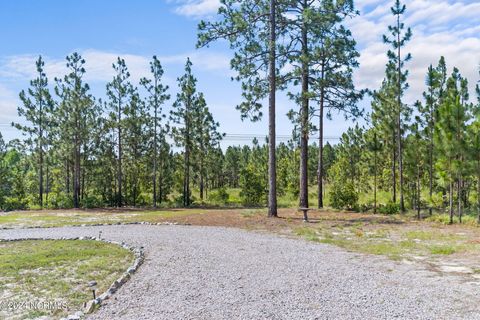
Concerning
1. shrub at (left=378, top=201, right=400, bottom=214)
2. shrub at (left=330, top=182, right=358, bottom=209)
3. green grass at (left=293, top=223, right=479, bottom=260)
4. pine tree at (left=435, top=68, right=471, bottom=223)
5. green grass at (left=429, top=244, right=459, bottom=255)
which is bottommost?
shrub at (left=378, top=201, right=400, bottom=214)

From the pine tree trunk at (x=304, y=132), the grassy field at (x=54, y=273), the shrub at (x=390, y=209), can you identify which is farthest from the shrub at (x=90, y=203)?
the shrub at (x=390, y=209)

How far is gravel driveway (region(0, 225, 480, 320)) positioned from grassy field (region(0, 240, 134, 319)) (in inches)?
26.0

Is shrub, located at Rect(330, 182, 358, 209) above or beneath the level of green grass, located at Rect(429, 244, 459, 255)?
above

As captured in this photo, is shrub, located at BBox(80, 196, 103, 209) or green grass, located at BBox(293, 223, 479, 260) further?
shrub, located at BBox(80, 196, 103, 209)

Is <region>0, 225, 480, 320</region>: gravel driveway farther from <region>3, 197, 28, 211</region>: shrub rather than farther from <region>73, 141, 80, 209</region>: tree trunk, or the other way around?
<region>3, 197, 28, 211</region>: shrub

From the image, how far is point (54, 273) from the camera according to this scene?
8.19 metres

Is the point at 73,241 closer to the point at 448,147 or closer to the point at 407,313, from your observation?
the point at 407,313

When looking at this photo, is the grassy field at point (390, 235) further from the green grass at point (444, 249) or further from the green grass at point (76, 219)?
the green grass at point (76, 219)

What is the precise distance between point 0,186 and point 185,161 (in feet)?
51.3

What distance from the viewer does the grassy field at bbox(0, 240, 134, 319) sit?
20.6 feet

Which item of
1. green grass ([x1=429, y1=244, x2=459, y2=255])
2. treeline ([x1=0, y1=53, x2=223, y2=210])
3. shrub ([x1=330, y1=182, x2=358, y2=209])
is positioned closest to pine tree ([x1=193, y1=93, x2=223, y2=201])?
treeline ([x1=0, y1=53, x2=223, y2=210])

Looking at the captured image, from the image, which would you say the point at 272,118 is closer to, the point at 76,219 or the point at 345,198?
the point at 345,198

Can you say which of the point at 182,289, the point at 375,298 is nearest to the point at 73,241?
the point at 182,289

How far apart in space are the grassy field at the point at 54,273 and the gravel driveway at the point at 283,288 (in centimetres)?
66
